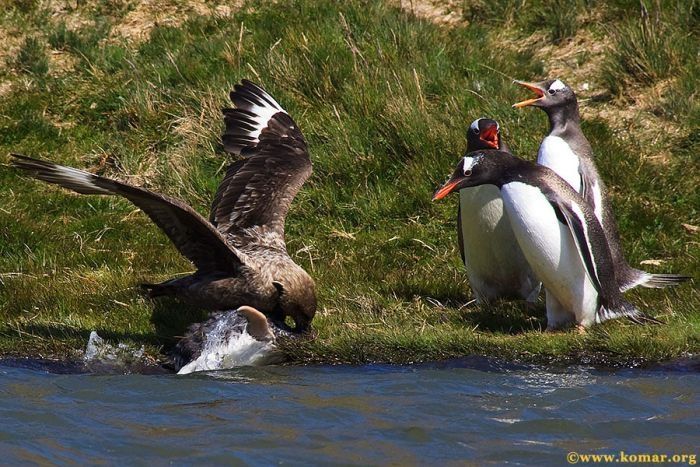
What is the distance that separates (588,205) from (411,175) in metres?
2.44

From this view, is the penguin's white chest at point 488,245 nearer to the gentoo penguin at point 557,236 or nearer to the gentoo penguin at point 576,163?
the gentoo penguin at point 576,163

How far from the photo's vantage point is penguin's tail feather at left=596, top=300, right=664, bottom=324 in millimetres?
8727

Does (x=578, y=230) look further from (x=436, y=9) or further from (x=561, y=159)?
(x=436, y=9)

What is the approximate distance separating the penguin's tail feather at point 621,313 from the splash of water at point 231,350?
229cm

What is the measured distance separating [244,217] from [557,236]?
2.46 metres

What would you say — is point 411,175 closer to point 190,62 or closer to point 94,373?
point 190,62

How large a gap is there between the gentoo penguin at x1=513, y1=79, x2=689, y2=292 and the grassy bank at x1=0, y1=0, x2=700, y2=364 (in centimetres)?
25

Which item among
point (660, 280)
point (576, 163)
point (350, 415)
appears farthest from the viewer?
point (576, 163)

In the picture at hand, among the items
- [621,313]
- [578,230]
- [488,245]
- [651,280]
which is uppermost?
[578,230]

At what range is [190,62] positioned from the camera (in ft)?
41.1

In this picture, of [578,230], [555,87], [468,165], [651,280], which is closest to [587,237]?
[578,230]

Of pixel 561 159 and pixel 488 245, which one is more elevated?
pixel 561 159

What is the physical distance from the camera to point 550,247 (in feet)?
28.4

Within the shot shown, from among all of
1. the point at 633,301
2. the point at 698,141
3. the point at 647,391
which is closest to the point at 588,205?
the point at 633,301
